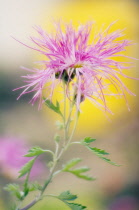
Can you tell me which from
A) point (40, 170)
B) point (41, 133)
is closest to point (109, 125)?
point (41, 133)

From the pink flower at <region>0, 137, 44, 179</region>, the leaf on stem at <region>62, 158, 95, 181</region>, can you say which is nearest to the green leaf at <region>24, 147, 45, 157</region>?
the leaf on stem at <region>62, 158, 95, 181</region>

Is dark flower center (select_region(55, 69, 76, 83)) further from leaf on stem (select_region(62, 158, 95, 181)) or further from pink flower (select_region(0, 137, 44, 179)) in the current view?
pink flower (select_region(0, 137, 44, 179))

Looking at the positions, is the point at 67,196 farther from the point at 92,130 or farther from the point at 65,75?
the point at 92,130

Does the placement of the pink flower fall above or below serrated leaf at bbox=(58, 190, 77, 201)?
below

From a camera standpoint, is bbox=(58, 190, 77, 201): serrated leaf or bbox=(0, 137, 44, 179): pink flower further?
bbox=(0, 137, 44, 179): pink flower

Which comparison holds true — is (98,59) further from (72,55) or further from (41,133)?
(41,133)

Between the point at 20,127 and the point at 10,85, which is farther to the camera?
the point at 10,85

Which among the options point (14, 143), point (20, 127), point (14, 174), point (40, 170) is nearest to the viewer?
point (14, 174)

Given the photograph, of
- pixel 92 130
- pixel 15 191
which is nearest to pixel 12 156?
pixel 15 191
